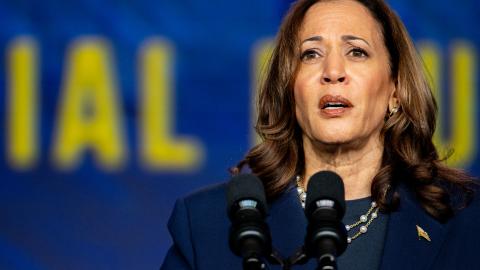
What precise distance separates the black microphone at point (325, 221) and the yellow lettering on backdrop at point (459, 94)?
2.05 m

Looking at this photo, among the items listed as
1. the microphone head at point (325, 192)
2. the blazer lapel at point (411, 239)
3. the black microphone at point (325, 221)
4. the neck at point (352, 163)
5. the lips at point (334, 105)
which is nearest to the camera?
the black microphone at point (325, 221)

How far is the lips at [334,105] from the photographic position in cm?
313

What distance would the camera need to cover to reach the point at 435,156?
3273 mm

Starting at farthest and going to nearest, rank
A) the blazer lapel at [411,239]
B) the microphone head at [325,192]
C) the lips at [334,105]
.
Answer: the lips at [334,105], the blazer lapel at [411,239], the microphone head at [325,192]

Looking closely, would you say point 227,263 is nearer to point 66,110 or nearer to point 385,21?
point 385,21

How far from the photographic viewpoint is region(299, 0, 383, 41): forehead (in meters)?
3.26

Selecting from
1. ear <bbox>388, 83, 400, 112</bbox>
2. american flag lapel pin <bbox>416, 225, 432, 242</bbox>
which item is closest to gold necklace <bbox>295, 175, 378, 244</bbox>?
american flag lapel pin <bbox>416, 225, 432, 242</bbox>

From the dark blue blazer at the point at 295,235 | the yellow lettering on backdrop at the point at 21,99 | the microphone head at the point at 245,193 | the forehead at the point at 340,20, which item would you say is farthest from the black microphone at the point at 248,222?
the yellow lettering on backdrop at the point at 21,99

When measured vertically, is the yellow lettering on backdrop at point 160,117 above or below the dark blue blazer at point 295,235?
above

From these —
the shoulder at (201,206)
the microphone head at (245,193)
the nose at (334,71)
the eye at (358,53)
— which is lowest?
the microphone head at (245,193)

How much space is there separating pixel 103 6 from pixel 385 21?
61.7 inches

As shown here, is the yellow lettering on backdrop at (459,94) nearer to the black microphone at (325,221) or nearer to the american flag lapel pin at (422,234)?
the american flag lapel pin at (422,234)

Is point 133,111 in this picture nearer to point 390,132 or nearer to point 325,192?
point 390,132

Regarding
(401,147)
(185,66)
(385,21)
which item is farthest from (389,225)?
(185,66)
